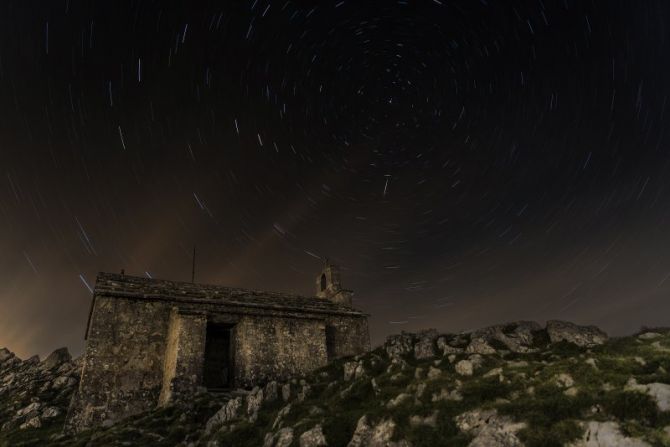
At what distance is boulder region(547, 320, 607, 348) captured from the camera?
17.4 m

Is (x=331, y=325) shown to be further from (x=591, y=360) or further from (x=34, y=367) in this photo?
(x=34, y=367)

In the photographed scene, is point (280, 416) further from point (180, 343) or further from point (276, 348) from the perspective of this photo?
point (276, 348)

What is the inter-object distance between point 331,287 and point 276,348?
1199 cm

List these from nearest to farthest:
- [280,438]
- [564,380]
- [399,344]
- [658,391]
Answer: [658,391]
[564,380]
[280,438]
[399,344]

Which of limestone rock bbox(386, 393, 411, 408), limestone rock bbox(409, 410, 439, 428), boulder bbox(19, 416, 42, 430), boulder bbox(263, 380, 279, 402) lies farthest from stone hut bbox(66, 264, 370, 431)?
limestone rock bbox(409, 410, 439, 428)

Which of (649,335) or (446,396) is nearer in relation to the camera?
(446,396)

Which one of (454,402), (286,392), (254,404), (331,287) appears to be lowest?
(454,402)

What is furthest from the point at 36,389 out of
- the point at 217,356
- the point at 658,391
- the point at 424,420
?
the point at 658,391

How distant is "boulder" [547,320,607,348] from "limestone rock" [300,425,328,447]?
447 inches

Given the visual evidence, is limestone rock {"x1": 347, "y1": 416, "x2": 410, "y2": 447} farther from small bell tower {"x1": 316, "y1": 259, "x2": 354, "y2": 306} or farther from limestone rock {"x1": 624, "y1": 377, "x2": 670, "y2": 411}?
small bell tower {"x1": 316, "y1": 259, "x2": 354, "y2": 306}

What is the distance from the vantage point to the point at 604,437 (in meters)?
9.42

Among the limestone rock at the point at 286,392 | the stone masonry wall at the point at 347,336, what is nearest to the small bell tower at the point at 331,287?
the stone masonry wall at the point at 347,336

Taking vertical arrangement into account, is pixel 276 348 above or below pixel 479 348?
above

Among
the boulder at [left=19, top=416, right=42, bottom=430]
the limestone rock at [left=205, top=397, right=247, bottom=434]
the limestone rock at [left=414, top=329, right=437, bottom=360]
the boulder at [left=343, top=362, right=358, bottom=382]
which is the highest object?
the limestone rock at [left=414, top=329, right=437, bottom=360]
